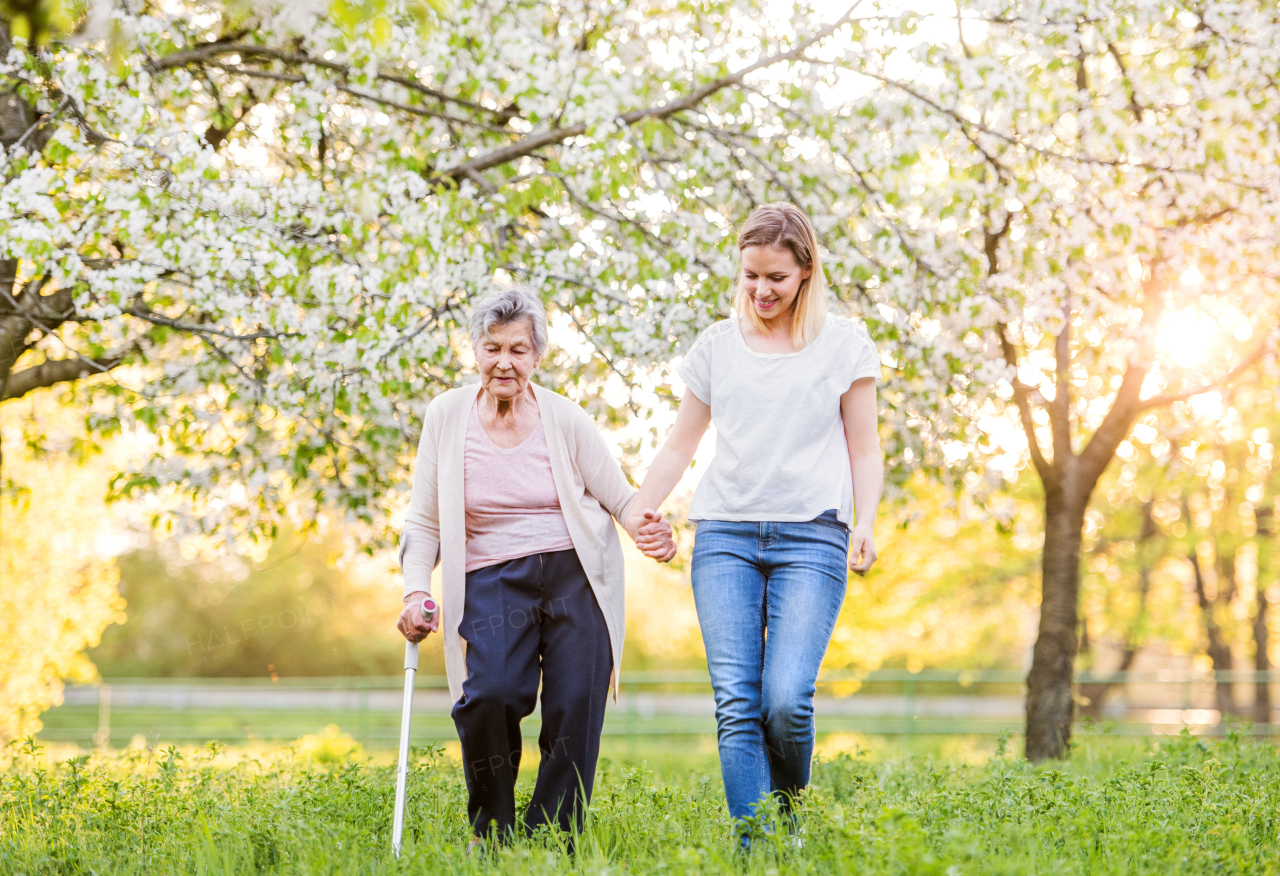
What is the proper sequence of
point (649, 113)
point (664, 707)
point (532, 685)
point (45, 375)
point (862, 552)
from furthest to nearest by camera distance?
point (664, 707)
point (45, 375)
point (649, 113)
point (532, 685)
point (862, 552)

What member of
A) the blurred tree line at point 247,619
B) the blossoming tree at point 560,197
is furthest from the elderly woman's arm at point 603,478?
the blurred tree line at point 247,619

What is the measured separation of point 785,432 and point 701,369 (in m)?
0.42

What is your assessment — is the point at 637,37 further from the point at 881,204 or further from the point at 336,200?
the point at 336,200

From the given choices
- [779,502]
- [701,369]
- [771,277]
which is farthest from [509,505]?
[771,277]

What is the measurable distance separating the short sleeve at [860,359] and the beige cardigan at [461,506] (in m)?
0.88

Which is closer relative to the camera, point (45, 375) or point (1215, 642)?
point (45, 375)

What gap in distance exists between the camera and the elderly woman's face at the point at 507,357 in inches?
140

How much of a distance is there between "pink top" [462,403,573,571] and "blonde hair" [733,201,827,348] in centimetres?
88

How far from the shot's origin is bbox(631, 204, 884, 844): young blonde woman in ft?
10.5

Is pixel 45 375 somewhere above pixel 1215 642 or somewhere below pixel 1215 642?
above

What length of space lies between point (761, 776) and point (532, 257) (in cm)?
342

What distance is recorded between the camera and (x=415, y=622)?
11.6ft

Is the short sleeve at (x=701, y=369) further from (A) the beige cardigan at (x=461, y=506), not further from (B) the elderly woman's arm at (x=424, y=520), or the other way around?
(B) the elderly woman's arm at (x=424, y=520)

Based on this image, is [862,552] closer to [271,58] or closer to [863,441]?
[863,441]
